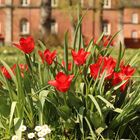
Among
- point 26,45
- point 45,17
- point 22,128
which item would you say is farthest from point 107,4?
point 22,128

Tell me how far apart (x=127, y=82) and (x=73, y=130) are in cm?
59

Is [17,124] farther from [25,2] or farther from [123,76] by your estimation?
[25,2]

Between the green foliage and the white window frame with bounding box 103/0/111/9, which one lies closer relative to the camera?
the green foliage

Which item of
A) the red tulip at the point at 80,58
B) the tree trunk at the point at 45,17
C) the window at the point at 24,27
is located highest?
the red tulip at the point at 80,58

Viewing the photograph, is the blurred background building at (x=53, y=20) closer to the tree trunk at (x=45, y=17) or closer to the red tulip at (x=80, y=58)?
the tree trunk at (x=45, y=17)

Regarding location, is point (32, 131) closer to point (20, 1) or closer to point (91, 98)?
point (91, 98)

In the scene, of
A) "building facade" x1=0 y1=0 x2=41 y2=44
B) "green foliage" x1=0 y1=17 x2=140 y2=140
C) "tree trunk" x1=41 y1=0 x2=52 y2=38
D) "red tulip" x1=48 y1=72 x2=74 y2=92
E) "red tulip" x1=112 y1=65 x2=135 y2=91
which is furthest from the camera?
"building facade" x1=0 y1=0 x2=41 y2=44

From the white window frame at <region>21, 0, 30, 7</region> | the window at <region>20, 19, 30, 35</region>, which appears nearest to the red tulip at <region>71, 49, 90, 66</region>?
the white window frame at <region>21, 0, 30, 7</region>

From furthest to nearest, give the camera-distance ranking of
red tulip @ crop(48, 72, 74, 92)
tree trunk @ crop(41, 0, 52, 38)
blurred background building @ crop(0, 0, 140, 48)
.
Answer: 1. blurred background building @ crop(0, 0, 140, 48)
2. tree trunk @ crop(41, 0, 52, 38)
3. red tulip @ crop(48, 72, 74, 92)

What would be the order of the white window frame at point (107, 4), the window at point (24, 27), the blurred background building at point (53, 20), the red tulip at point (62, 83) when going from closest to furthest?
the red tulip at point (62, 83) → the blurred background building at point (53, 20) → the white window frame at point (107, 4) → the window at point (24, 27)

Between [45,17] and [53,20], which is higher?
[45,17]

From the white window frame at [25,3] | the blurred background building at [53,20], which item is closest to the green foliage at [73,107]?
the blurred background building at [53,20]

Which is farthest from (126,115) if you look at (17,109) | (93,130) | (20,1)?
(20,1)

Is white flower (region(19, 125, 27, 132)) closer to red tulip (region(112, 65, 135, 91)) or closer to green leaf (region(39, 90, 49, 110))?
green leaf (region(39, 90, 49, 110))
